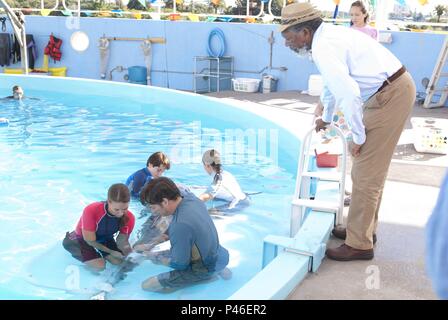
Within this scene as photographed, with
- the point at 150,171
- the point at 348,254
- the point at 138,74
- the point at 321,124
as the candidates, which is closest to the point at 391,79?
the point at 321,124

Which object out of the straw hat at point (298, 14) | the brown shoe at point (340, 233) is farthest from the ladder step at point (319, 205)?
the straw hat at point (298, 14)

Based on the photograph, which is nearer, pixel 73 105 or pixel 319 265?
pixel 319 265

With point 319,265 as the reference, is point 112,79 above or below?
above

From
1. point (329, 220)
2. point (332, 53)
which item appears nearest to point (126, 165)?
point (329, 220)

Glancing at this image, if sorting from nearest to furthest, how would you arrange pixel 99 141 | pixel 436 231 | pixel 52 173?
1. pixel 436 231
2. pixel 52 173
3. pixel 99 141

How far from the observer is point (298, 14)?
280 centimetres

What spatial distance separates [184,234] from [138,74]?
10.9 metres

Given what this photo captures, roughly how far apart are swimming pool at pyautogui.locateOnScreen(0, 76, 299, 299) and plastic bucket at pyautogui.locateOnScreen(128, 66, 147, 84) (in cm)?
137

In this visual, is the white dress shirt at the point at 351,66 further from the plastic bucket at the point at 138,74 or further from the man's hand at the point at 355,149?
the plastic bucket at the point at 138,74

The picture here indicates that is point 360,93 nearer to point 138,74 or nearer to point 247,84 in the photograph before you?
point 247,84
